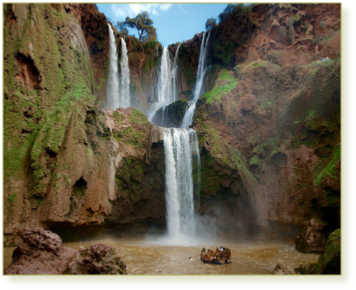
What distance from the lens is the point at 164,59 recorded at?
3100cm

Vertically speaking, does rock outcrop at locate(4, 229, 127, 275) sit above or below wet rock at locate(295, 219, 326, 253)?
above

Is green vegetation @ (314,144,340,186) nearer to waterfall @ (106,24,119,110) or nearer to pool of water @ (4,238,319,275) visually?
pool of water @ (4,238,319,275)

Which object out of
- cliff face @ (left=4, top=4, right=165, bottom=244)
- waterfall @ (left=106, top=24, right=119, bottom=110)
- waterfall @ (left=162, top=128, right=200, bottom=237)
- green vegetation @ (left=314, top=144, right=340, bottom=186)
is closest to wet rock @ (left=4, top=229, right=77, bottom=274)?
cliff face @ (left=4, top=4, right=165, bottom=244)

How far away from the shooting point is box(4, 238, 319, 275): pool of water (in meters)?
9.05

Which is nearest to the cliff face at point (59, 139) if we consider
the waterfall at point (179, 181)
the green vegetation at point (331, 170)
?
the waterfall at point (179, 181)

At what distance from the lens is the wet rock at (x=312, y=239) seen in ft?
39.6

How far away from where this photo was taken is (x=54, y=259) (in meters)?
7.77

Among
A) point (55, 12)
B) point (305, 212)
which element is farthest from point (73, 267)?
point (55, 12)

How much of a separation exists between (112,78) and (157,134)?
11.4 m

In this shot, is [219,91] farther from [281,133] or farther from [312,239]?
[312,239]

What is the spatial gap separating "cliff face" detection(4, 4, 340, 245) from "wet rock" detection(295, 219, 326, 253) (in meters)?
0.39

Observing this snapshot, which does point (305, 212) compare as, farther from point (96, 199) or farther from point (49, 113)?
point (49, 113)

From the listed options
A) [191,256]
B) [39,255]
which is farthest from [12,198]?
[191,256]

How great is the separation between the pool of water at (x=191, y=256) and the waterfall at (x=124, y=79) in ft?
47.6
